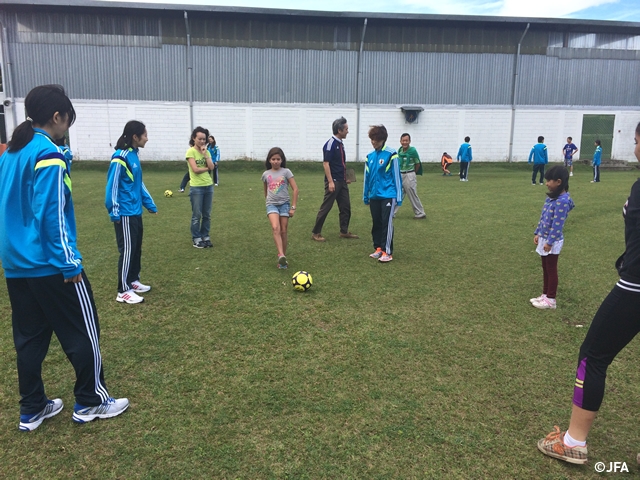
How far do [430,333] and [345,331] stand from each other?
81cm

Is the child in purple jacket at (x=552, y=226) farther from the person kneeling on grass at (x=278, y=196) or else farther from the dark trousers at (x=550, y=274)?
the person kneeling on grass at (x=278, y=196)

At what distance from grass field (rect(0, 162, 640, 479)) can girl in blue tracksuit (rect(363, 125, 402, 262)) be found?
1.34 ft

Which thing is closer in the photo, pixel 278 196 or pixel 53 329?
pixel 53 329

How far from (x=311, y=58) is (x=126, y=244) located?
2333 cm

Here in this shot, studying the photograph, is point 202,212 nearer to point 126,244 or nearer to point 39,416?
point 126,244

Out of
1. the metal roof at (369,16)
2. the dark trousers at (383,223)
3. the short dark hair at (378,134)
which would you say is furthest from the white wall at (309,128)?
the dark trousers at (383,223)

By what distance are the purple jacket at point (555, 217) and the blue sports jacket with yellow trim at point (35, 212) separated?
14.3 feet

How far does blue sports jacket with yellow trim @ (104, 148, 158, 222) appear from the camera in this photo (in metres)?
4.98

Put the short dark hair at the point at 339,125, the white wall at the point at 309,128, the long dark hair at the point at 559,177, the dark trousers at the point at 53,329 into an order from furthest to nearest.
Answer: the white wall at the point at 309,128 < the short dark hair at the point at 339,125 < the long dark hair at the point at 559,177 < the dark trousers at the point at 53,329

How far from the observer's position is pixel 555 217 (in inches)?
189

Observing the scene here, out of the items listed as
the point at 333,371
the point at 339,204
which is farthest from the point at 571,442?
the point at 339,204

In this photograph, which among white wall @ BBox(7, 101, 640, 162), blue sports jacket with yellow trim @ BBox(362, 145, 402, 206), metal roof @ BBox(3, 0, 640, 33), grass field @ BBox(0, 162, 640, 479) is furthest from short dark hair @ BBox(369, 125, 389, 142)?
metal roof @ BBox(3, 0, 640, 33)

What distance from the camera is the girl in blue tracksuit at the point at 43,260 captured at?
265 cm

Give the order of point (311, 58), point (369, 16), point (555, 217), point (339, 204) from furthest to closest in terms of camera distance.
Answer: point (311, 58)
point (369, 16)
point (339, 204)
point (555, 217)
